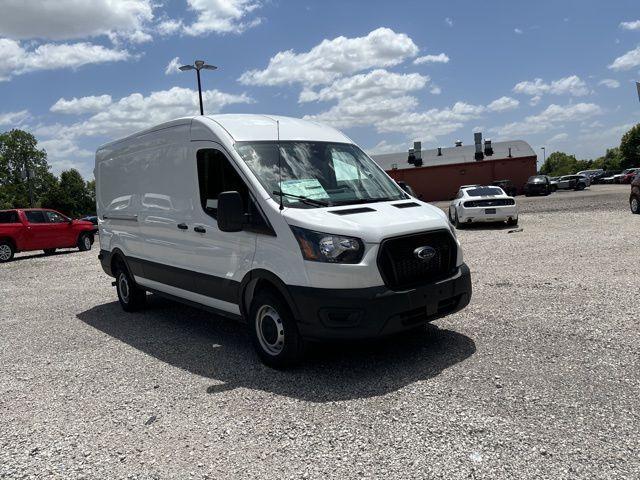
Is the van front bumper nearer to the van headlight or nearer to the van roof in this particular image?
the van headlight

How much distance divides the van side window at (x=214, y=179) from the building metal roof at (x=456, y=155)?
168 ft

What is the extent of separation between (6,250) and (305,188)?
1728 cm

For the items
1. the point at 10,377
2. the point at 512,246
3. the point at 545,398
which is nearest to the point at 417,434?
the point at 545,398

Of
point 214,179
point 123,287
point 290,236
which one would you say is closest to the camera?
point 290,236

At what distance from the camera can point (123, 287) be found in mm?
8367

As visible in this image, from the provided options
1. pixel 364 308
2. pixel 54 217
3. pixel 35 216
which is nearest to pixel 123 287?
pixel 364 308

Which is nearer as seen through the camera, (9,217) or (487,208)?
(487,208)

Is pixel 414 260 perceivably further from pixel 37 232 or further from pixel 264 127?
pixel 37 232

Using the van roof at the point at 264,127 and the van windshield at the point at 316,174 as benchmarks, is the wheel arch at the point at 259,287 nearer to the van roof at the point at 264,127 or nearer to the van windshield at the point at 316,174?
the van windshield at the point at 316,174

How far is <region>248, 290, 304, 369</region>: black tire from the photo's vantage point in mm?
4844

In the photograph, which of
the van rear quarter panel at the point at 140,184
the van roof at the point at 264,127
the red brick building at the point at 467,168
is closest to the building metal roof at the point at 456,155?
the red brick building at the point at 467,168

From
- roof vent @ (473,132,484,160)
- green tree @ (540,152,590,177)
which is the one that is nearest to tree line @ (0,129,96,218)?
roof vent @ (473,132,484,160)

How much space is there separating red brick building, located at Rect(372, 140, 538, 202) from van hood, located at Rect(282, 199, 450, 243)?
50.2m

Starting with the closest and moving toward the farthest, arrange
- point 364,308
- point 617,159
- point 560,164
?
1. point 364,308
2. point 617,159
3. point 560,164
